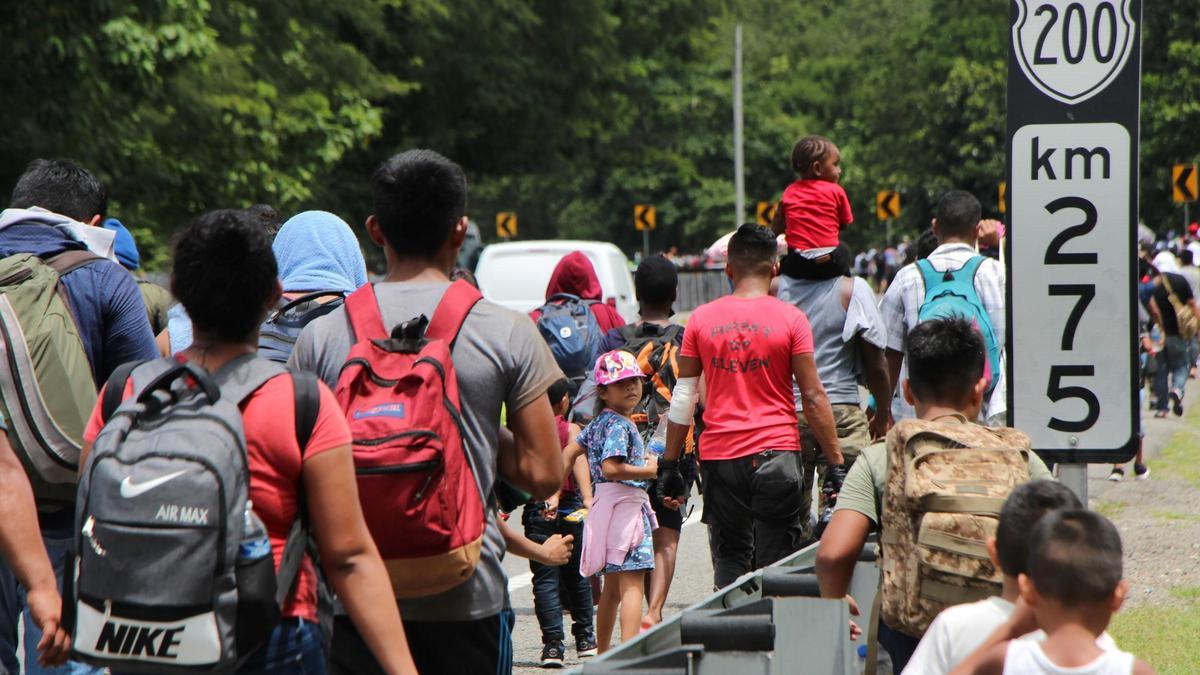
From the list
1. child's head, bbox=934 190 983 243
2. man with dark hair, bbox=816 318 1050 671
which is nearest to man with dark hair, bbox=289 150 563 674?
man with dark hair, bbox=816 318 1050 671

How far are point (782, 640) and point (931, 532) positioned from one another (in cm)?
108

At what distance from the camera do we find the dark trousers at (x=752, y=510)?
22.1ft

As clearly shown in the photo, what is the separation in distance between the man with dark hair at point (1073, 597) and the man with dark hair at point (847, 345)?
4.52 metres

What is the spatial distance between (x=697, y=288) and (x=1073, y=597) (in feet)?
146

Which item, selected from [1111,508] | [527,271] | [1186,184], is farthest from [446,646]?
[1186,184]

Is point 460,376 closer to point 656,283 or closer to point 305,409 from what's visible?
point 305,409

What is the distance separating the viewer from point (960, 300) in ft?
25.6

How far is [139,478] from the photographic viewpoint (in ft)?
9.79

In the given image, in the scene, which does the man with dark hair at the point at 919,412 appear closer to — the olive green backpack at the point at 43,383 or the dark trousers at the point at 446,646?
the dark trousers at the point at 446,646

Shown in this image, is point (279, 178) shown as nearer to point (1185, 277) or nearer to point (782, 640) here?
point (1185, 277)

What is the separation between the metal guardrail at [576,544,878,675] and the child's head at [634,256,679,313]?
228 centimetres

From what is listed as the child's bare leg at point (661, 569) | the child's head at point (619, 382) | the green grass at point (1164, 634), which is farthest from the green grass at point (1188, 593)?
the child's head at point (619, 382)

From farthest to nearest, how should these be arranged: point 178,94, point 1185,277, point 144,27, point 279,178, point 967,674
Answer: point 279,178 → point 178,94 → point 144,27 → point 1185,277 → point 967,674

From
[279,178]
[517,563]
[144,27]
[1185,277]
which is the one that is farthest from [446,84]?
[517,563]
